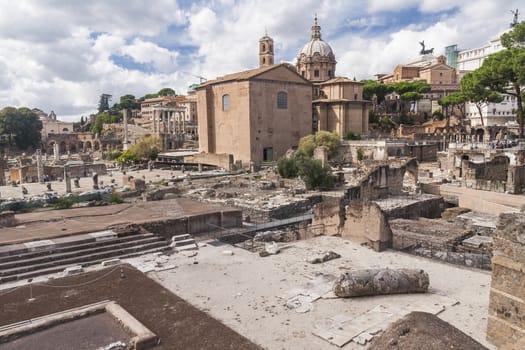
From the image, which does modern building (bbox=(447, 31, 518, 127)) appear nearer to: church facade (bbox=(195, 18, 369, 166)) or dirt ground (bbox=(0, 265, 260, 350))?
church facade (bbox=(195, 18, 369, 166))

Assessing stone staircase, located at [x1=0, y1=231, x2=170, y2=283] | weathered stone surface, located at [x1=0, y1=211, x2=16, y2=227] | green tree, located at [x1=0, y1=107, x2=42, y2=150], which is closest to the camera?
stone staircase, located at [x1=0, y1=231, x2=170, y2=283]

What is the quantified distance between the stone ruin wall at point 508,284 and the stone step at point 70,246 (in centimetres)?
899

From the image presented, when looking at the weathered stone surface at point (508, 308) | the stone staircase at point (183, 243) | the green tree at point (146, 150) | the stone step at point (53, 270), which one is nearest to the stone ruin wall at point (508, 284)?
the weathered stone surface at point (508, 308)

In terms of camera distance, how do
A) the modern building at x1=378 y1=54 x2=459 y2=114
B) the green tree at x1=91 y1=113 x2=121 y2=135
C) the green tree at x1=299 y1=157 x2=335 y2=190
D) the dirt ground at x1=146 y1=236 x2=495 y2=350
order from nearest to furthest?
the dirt ground at x1=146 y1=236 x2=495 y2=350 < the green tree at x1=299 y1=157 x2=335 y2=190 < the modern building at x1=378 y1=54 x2=459 y2=114 < the green tree at x1=91 y1=113 x2=121 y2=135

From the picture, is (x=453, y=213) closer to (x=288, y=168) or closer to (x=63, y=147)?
(x=288, y=168)

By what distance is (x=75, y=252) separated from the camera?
34.1 ft

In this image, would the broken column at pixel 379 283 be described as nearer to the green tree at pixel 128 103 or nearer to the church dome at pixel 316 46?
the church dome at pixel 316 46

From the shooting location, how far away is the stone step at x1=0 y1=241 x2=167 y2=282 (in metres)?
9.39

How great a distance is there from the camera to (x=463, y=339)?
4.79 metres

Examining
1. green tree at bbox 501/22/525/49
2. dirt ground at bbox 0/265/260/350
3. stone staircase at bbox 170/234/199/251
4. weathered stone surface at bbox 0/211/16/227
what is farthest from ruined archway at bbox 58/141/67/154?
dirt ground at bbox 0/265/260/350

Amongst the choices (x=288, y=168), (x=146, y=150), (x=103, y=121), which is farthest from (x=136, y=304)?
(x=103, y=121)

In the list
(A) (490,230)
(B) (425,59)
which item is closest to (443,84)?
(B) (425,59)

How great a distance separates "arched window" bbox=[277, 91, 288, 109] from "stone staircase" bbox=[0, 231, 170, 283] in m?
32.1

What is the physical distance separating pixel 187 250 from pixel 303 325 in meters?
5.22
